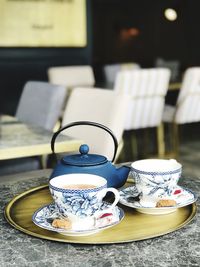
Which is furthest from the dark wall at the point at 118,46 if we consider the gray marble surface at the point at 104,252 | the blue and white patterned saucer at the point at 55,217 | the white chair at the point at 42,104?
the gray marble surface at the point at 104,252

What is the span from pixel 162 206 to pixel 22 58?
173 inches

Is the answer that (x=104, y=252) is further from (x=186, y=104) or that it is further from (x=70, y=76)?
(x=70, y=76)

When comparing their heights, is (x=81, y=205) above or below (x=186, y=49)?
above

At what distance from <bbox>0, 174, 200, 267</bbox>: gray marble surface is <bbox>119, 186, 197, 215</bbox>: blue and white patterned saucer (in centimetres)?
8

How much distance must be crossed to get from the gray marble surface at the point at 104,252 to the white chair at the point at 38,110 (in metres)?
1.55

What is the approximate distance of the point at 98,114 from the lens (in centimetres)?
214

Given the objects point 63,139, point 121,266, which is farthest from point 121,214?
point 63,139

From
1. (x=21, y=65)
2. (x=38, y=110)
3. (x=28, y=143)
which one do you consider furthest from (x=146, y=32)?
(x=28, y=143)

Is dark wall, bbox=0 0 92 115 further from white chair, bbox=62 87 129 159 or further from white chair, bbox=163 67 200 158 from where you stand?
white chair, bbox=62 87 129 159

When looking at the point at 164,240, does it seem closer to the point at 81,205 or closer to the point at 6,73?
the point at 81,205

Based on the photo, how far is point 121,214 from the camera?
93 cm

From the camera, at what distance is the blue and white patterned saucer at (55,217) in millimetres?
845

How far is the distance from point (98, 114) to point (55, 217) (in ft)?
4.11

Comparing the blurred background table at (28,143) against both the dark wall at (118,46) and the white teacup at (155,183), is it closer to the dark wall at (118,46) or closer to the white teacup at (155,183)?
the white teacup at (155,183)
